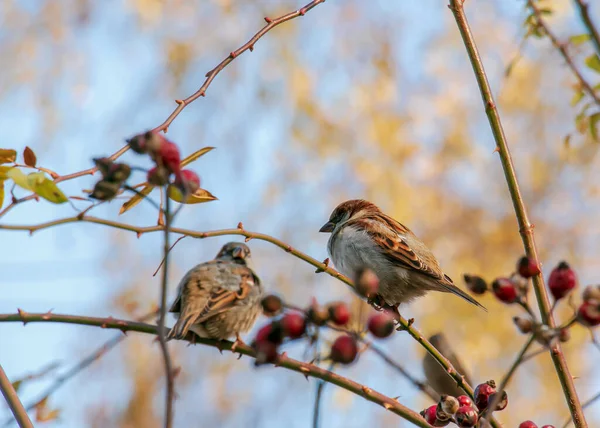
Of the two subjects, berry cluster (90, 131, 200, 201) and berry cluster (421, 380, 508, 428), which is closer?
berry cluster (90, 131, 200, 201)

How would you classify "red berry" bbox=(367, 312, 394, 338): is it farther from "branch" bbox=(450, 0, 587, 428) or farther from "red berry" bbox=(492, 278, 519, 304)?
"branch" bbox=(450, 0, 587, 428)

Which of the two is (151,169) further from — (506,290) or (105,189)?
(506,290)

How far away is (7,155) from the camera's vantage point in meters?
1.73

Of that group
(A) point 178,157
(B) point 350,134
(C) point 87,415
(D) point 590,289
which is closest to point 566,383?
(D) point 590,289

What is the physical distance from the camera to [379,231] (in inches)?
166

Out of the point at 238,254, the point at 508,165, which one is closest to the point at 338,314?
the point at 508,165

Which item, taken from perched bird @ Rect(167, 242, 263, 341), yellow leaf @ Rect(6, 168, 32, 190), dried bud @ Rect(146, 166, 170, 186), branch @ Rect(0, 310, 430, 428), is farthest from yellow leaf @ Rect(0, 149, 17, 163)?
perched bird @ Rect(167, 242, 263, 341)

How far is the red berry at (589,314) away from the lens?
3.95 ft

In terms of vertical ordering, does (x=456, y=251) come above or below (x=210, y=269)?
above

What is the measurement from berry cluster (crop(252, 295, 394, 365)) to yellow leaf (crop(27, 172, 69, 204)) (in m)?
0.53

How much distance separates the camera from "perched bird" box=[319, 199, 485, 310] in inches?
159

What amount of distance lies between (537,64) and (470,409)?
6.92m

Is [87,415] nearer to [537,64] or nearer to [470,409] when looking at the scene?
[537,64]

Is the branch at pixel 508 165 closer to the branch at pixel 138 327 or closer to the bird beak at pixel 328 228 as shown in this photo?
the branch at pixel 138 327
